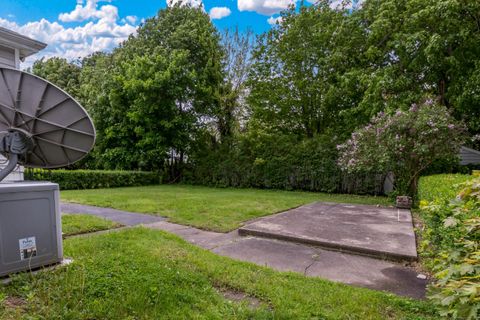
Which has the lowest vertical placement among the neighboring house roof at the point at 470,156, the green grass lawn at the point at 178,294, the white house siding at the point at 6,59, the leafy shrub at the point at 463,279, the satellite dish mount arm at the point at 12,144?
the green grass lawn at the point at 178,294

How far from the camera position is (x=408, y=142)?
7.32 meters

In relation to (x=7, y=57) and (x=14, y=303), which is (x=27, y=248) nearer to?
(x=14, y=303)

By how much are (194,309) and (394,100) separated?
9235mm

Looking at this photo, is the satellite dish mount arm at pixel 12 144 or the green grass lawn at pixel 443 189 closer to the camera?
the satellite dish mount arm at pixel 12 144

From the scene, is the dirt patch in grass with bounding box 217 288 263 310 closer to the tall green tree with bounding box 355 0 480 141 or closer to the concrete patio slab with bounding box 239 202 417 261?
the concrete patio slab with bounding box 239 202 417 261

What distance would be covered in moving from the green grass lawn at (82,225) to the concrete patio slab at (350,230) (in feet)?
7.69

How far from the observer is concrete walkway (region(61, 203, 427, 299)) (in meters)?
3.04

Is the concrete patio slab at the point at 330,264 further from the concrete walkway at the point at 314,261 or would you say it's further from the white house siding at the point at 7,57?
the white house siding at the point at 7,57

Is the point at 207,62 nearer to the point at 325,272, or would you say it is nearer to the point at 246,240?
the point at 246,240

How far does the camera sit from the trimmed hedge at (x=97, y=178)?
1117 centimetres

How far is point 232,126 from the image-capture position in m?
14.7

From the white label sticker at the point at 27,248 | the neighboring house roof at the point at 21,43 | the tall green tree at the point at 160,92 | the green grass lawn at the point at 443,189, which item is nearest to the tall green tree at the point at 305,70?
the tall green tree at the point at 160,92

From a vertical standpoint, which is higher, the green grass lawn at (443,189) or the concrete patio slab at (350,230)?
the green grass lawn at (443,189)

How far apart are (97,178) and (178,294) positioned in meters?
11.1
